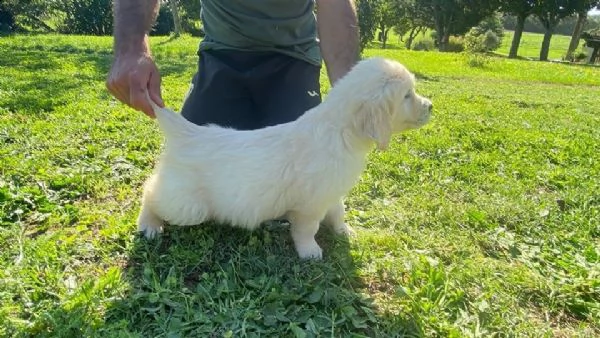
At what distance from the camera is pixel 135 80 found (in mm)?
2293

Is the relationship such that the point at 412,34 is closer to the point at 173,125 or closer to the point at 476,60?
the point at 476,60

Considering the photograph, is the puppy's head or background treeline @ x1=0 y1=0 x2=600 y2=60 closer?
the puppy's head

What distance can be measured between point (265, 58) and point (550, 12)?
36.7 metres

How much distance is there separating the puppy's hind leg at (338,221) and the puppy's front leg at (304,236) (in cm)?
29

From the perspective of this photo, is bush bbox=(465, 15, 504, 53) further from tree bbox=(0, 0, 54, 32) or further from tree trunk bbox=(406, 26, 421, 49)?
tree bbox=(0, 0, 54, 32)

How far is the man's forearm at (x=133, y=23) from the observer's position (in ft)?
7.97

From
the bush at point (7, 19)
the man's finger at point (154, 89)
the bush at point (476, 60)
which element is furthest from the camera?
the bush at point (7, 19)

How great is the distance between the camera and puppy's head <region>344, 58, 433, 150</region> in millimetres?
2248

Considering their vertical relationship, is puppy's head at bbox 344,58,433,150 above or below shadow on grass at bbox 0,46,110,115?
above

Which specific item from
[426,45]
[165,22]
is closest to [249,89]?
[165,22]

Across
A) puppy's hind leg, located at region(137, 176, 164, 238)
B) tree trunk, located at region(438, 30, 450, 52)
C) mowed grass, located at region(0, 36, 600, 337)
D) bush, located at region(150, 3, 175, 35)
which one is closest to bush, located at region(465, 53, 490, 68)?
mowed grass, located at region(0, 36, 600, 337)

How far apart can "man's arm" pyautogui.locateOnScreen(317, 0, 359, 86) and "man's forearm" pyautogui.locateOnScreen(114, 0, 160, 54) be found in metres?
1.07

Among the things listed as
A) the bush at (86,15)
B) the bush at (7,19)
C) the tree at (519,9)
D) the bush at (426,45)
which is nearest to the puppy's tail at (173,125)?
the bush at (7,19)

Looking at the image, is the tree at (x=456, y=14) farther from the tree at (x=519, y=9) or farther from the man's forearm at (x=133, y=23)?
the man's forearm at (x=133, y=23)
